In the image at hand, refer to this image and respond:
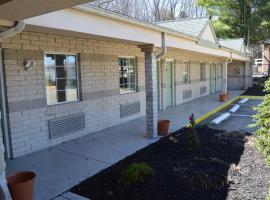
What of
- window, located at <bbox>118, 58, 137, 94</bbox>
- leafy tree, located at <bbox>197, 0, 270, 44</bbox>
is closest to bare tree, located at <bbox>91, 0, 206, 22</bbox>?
leafy tree, located at <bbox>197, 0, 270, 44</bbox>

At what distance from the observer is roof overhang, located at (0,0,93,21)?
2979 mm

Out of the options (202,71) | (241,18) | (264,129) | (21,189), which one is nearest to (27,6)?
(21,189)

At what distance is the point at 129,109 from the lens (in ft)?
31.7

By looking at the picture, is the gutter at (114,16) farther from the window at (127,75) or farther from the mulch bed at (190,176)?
the mulch bed at (190,176)

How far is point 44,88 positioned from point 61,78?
27.9 inches

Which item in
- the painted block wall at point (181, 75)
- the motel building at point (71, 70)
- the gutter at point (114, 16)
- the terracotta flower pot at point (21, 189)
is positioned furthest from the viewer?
the painted block wall at point (181, 75)

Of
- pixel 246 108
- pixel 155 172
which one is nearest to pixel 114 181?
pixel 155 172

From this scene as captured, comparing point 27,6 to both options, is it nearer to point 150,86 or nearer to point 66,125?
point 66,125

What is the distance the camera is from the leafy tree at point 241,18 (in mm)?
26312

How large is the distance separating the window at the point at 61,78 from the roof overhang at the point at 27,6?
324 cm

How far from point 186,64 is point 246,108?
12.7ft

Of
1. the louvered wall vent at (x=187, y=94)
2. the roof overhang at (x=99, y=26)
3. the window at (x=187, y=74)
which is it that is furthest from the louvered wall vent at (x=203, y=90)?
the roof overhang at (x=99, y=26)

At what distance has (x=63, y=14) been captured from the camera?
456cm

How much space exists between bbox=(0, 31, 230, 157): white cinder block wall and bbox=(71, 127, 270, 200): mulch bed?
2167mm
